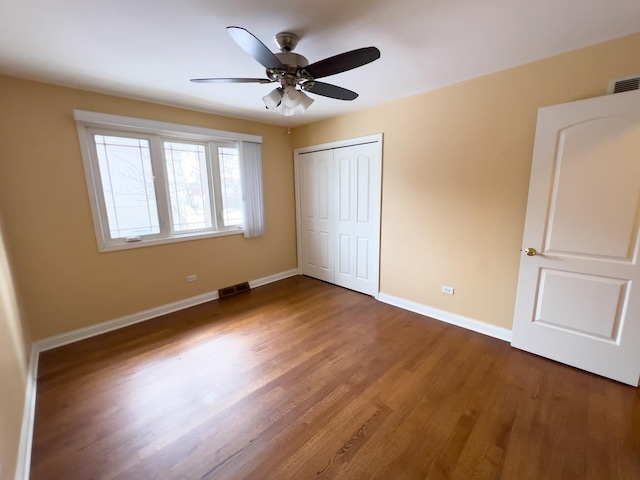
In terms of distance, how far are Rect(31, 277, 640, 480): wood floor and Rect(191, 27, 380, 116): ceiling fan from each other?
6.74 feet

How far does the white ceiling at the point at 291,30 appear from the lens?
1453 millimetres

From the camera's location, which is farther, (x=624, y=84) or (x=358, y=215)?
(x=358, y=215)

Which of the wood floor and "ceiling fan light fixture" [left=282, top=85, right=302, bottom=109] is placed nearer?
the wood floor

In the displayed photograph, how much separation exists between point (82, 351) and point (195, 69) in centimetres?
270

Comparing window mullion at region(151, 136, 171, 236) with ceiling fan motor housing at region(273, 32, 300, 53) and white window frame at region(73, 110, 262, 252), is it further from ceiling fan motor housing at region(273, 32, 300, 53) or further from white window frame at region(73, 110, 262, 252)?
ceiling fan motor housing at region(273, 32, 300, 53)

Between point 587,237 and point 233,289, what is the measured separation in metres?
3.73

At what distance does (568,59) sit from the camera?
198cm

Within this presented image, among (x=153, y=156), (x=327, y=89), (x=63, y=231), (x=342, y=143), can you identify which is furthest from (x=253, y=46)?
(x=63, y=231)

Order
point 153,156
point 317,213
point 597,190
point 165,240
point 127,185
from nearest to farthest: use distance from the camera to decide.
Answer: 1. point 597,190
2. point 127,185
3. point 153,156
4. point 165,240
5. point 317,213

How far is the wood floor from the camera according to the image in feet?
4.62

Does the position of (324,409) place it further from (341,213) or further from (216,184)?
(216,184)

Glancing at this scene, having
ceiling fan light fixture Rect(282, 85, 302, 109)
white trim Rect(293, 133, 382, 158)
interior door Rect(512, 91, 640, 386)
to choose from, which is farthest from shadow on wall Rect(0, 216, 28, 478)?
interior door Rect(512, 91, 640, 386)

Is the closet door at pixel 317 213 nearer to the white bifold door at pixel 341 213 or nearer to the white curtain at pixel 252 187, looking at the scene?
the white bifold door at pixel 341 213

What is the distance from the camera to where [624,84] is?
180cm
